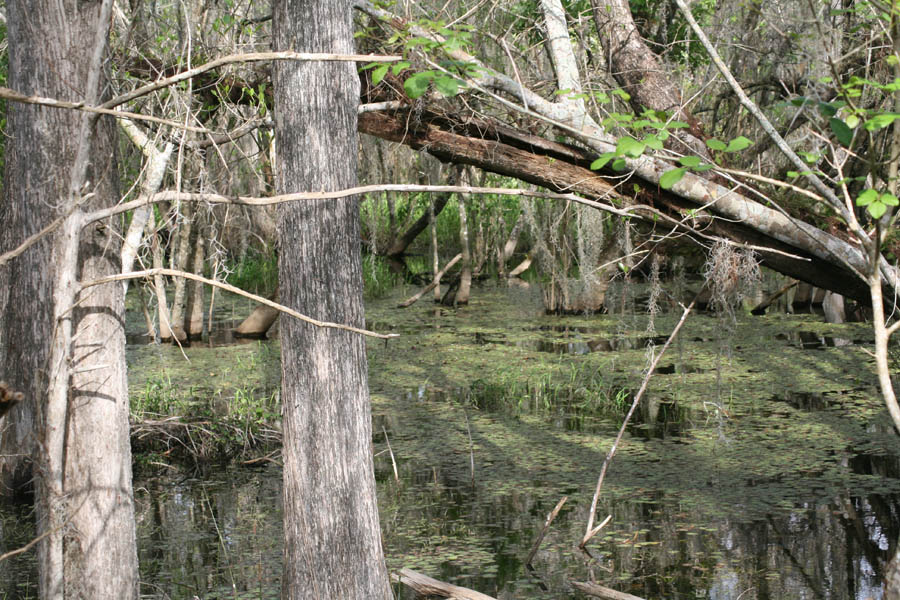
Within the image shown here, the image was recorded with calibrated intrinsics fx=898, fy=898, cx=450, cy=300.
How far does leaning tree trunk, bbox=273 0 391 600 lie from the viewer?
3.40 m

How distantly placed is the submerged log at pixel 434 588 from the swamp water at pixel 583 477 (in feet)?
1.16

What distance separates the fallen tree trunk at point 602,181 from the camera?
5.21 m

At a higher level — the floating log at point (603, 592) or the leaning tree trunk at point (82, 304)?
the leaning tree trunk at point (82, 304)

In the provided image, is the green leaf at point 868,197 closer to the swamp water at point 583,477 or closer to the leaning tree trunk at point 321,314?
the leaning tree trunk at point 321,314

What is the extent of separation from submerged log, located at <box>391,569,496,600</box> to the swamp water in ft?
1.16

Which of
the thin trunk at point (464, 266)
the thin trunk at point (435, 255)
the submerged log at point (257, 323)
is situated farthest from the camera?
the thin trunk at point (435, 255)

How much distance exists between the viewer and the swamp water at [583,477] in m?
4.31

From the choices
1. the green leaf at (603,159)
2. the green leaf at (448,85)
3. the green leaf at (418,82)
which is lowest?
the green leaf at (603,159)

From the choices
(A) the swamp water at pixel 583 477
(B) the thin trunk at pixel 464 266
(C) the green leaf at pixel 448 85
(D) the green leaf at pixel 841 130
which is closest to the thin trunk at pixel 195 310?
(A) the swamp water at pixel 583 477

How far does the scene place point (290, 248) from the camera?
3.44 m

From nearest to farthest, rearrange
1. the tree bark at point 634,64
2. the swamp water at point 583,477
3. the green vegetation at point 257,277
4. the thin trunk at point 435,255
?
the swamp water at point 583,477, the tree bark at point 634,64, the thin trunk at point 435,255, the green vegetation at point 257,277

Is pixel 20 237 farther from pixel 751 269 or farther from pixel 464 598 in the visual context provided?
pixel 751 269

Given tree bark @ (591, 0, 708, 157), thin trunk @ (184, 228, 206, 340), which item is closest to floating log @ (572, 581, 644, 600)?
tree bark @ (591, 0, 708, 157)

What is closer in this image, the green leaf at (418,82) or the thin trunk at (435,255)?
the green leaf at (418,82)
